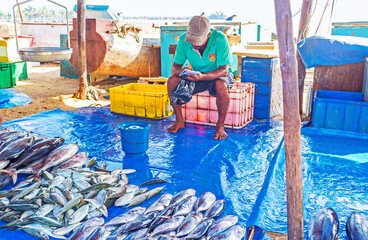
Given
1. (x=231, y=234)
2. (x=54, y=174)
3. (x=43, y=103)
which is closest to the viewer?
(x=231, y=234)

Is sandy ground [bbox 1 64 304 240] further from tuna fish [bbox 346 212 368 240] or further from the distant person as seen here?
tuna fish [bbox 346 212 368 240]

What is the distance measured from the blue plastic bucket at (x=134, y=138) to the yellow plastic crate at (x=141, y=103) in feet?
Result: 5.61

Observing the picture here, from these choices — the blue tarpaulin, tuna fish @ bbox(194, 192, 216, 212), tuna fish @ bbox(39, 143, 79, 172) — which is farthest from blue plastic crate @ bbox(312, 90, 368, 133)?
tuna fish @ bbox(39, 143, 79, 172)

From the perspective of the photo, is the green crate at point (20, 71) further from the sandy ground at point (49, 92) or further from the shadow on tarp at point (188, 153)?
the shadow on tarp at point (188, 153)

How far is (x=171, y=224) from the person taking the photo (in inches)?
103

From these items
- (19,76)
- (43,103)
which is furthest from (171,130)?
(19,76)

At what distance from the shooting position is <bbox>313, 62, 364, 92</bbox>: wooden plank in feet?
17.3

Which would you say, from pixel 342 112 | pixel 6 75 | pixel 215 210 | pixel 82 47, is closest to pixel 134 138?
pixel 215 210

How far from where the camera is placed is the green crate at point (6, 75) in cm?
932

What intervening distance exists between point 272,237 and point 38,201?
2029 millimetres

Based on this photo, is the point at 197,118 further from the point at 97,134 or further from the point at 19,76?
the point at 19,76

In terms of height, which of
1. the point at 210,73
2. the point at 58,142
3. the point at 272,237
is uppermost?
the point at 210,73

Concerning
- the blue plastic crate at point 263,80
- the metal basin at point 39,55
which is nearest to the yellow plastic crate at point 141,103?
the blue plastic crate at point 263,80

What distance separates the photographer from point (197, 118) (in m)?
5.68
